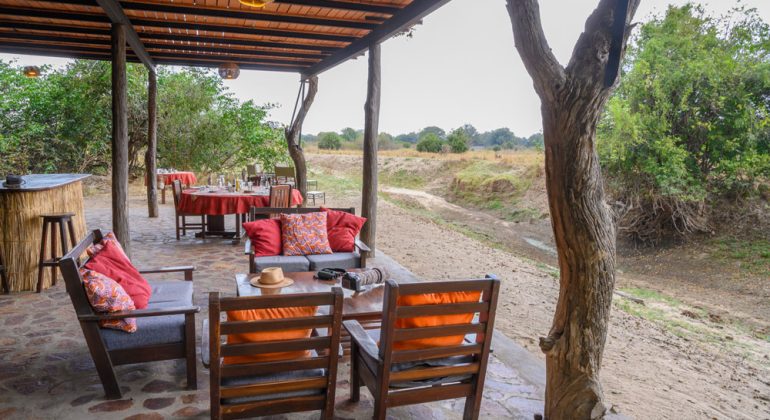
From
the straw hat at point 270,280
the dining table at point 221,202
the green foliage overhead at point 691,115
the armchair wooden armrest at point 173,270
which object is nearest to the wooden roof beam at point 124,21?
the dining table at point 221,202

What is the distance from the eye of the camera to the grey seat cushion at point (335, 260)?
4371mm

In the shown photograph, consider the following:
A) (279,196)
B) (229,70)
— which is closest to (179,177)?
(229,70)

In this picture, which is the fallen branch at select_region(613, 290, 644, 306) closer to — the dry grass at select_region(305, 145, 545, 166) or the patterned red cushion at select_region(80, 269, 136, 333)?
the patterned red cushion at select_region(80, 269, 136, 333)

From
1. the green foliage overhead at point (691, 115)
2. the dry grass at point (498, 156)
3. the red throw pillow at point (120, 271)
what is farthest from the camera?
the dry grass at point (498, 156)

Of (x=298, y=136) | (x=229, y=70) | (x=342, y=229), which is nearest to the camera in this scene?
(x=342, y=229)

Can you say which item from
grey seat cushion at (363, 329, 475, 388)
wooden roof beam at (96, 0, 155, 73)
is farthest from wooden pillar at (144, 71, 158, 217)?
grey seat cushion at (363, 329, 475, 388)

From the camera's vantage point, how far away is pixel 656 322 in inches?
219

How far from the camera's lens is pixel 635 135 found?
977 centimetres

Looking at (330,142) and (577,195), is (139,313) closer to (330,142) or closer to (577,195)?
(577,195)

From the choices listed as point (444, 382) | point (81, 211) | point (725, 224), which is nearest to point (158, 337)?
point (444, 382)

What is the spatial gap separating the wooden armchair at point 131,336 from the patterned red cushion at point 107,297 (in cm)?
3

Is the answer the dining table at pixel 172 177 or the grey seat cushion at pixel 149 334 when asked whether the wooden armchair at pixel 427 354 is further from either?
the dining table at pixel 172 177

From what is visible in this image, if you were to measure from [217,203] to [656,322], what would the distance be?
6002 millimetres

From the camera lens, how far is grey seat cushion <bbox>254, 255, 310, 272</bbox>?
425 cm
